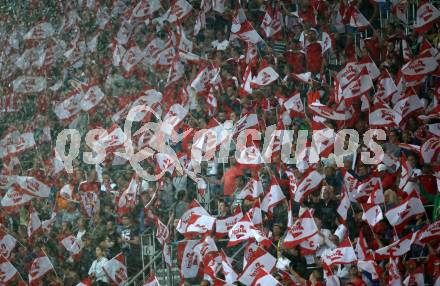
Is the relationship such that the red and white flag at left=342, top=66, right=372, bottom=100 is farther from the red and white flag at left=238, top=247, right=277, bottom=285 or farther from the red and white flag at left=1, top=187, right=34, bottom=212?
the red and white flag at left=1, top=187, right=34, bottom=212

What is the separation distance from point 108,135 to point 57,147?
5.38ft

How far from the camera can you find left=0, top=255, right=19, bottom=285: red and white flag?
1717 centimetres

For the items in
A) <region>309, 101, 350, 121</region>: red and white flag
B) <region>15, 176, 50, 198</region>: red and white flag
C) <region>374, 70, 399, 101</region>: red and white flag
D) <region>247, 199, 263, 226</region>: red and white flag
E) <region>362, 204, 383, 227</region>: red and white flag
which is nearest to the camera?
<region>362, 204, 383, 227</region>: red and white flag

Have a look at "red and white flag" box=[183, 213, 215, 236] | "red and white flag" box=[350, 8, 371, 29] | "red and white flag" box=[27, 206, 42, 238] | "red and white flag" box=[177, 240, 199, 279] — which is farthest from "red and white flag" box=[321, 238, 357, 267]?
"red and white flag" box=[27, 206, 42, 238]

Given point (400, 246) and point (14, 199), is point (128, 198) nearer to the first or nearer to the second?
point (14, 199)

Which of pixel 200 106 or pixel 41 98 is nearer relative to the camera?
pixel 200 106

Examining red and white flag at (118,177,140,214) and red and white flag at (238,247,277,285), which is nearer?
red and white flag at (238,247,277,285)

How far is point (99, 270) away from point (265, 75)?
12.5ft

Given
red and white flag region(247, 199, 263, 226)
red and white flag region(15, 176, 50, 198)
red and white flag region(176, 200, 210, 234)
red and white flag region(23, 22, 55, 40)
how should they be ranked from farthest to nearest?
red and white flag region(23, 22, 55, 40), red and white flag region(15, 176, 50, 198), red and white flag region(176, 200, 210, 234), red and white flag region(247, 199, 263, 226)

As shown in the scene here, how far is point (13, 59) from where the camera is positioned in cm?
2433

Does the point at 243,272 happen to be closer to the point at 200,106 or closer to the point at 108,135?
the point at 200,106

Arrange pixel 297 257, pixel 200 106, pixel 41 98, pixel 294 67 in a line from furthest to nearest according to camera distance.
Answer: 1. pixel 41 98
2. pixel 200 106
3. pixel 294 67
4. pixel 297 257

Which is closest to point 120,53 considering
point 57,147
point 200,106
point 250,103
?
point 57,147

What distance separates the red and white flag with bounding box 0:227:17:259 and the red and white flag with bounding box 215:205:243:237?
430 cm
